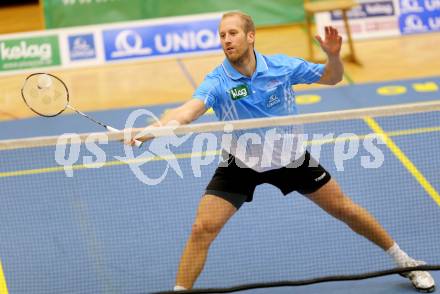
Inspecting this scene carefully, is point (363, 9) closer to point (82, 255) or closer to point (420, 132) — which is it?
point (420, 132)

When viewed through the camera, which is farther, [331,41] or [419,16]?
[419,16]

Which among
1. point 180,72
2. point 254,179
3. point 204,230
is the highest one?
point 180,72

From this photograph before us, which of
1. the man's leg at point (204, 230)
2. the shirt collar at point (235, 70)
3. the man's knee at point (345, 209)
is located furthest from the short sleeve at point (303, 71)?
the man's leg at point (204, 230)

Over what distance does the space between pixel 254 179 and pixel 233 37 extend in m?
1.06

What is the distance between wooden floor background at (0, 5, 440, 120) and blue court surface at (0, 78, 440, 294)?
1.94 metres

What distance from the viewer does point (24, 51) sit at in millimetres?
12508

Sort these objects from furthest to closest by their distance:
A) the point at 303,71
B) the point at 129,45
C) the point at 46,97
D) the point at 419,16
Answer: the point at 419,16, the point at 129,45, the point at 46,97, the point at 303,71

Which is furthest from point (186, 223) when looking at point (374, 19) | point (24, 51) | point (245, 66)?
point (374, 19)

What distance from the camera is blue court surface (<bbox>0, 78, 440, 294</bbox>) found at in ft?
23.6

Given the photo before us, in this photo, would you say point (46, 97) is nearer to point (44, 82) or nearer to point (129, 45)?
point (44, 82)

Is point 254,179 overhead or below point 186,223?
overhead

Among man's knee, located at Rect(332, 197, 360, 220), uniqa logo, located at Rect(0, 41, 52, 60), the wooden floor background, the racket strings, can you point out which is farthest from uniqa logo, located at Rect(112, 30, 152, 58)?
man's knee, located at Rect(332, 197, 360, 220)

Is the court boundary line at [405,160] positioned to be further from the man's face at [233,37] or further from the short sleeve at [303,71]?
the man's face at [233,37]

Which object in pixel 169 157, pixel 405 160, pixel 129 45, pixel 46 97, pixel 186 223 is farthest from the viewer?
pixel 129 45
